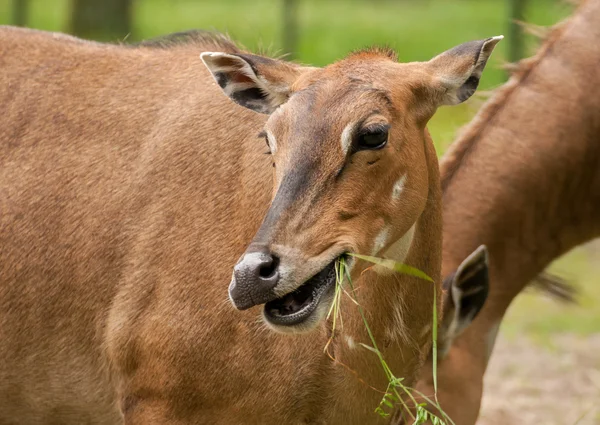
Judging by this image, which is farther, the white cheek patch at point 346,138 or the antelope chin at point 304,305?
the white cheek patch at point 346,138

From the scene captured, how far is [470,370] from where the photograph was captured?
6.78 m

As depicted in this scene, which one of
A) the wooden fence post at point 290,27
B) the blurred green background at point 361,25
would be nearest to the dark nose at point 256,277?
the blurred green background at point 361,25

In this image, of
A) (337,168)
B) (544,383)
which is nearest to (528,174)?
(544,383)

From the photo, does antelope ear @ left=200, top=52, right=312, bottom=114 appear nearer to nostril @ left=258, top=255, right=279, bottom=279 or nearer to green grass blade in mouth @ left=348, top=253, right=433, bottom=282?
green grass blade in mouth @ left=348, top=253, right=433, bottom=282

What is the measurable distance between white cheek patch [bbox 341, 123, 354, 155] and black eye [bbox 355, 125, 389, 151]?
0.13 feet

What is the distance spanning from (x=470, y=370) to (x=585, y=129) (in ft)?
6.59

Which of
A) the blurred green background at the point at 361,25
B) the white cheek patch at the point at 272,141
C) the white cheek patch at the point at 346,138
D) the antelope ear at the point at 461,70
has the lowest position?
the blurred green background at the point at 361,25

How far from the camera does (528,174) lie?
7.55m

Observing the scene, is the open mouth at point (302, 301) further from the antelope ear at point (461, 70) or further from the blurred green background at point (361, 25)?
the blurred green background at point (361, 25)

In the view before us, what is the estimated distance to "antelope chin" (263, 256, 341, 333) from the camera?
182 inches

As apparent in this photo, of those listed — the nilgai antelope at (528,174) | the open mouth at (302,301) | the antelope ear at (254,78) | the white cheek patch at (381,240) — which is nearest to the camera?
the open mouth at (302,301)

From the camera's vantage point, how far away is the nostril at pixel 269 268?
4488 millimetres

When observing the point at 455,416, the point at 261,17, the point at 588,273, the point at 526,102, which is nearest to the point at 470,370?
the point at 455,416

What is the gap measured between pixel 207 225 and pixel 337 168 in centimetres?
103
